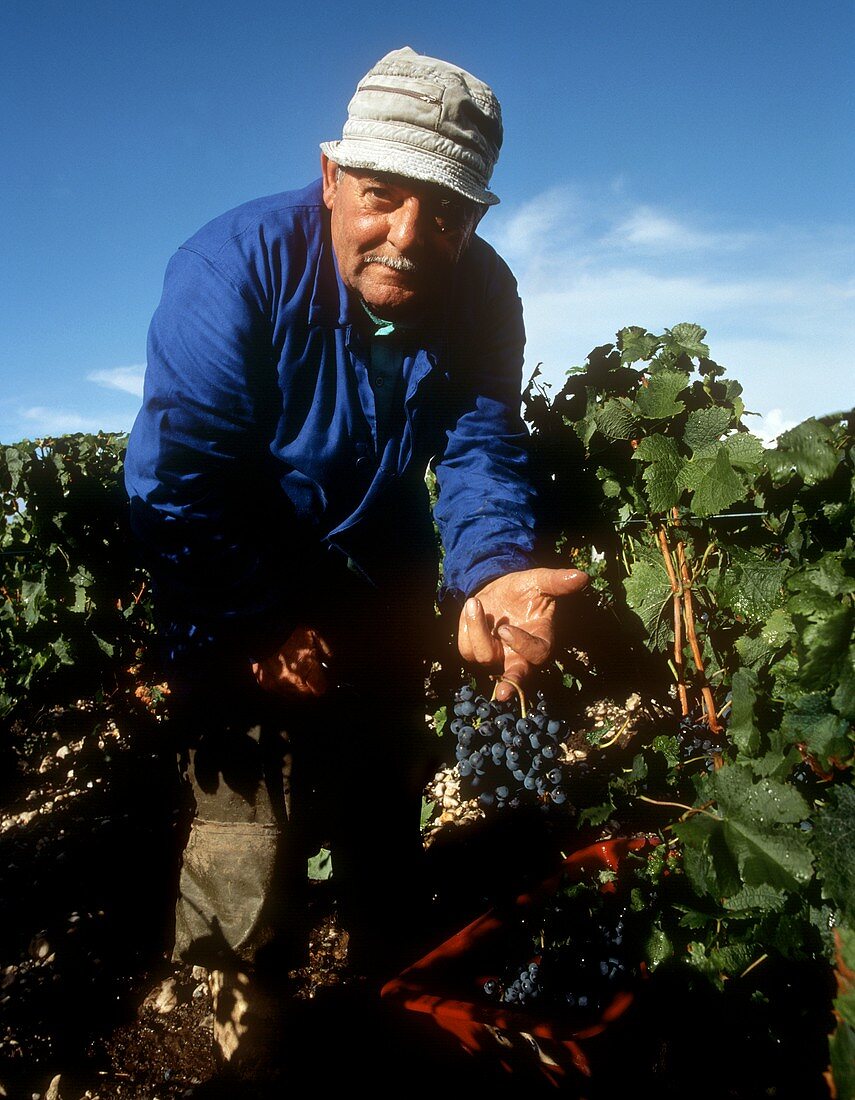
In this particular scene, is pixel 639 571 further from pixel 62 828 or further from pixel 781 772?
pixel 62 828

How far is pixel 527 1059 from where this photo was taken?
6.97 feet

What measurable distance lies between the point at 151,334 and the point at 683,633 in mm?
2092

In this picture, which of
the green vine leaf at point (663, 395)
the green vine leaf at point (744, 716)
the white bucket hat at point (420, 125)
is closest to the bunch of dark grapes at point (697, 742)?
the green vine leaf at point (744, 716)

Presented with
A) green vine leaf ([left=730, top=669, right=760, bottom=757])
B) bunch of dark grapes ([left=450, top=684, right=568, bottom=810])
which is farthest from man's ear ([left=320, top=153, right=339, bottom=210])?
green vine leaf ([left=730, top=669, right=760, bottom=757])

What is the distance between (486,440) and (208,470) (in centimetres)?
104

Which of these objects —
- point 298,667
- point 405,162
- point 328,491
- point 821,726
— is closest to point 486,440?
point 328,491

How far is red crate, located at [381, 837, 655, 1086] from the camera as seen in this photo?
204cm

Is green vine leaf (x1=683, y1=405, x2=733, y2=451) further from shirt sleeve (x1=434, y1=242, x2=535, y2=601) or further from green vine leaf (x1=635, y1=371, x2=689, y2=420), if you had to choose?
shirt sleeve (x1=434, y1=242, x2=535, y2=601)

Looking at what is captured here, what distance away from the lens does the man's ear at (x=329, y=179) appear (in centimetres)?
241

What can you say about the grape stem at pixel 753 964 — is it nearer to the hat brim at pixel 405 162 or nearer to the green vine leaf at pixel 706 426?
the green vine leaf at pixel 706 426

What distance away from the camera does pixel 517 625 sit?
2322mm

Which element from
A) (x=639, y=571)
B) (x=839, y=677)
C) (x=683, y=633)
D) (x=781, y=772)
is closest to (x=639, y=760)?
(x=683, y=633)

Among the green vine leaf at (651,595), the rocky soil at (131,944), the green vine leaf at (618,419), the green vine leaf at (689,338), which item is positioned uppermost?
the green vine leaf at (689,338)

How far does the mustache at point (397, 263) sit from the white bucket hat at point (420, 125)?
0.78 ft
